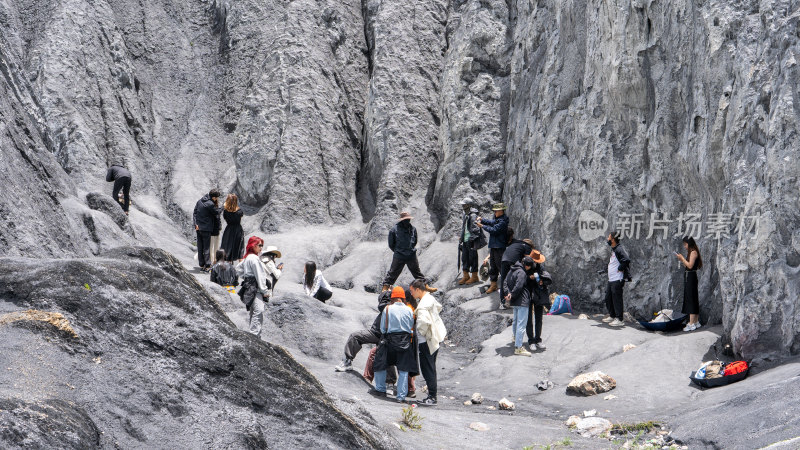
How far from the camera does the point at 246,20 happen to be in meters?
27.6

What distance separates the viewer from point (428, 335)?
34.0 feet

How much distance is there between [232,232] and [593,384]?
846cm

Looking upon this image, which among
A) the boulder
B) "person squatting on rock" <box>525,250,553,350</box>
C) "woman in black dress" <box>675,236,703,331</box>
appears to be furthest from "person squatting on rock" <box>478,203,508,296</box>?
the boulder

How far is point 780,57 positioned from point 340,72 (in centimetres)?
1644

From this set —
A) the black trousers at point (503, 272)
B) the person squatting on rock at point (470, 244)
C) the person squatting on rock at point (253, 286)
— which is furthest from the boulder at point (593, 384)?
the person squatting on rock at point (470, 244)

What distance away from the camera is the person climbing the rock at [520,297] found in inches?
501

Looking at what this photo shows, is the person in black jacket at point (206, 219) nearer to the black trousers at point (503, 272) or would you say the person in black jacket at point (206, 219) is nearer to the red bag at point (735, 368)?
the black trousers at point (503, 272)

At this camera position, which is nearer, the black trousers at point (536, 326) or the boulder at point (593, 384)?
the boulder at point (593, 384)

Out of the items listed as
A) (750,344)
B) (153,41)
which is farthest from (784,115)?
(153,41)

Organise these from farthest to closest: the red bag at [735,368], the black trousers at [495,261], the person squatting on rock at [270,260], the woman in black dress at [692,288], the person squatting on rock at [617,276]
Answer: the black trousers at [495,261]
the person squatting on rock at [617,276]
the person squatting on rock at [270,260]
the woman in black dress at [692,288]
the red bag at [735,368]

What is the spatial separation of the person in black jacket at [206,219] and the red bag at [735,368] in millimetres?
9875

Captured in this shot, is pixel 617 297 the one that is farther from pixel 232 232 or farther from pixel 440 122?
pixel 440 122

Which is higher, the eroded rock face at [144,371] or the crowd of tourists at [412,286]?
the eroded rock face at [144,371]

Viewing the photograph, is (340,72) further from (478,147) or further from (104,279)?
(104,279)
